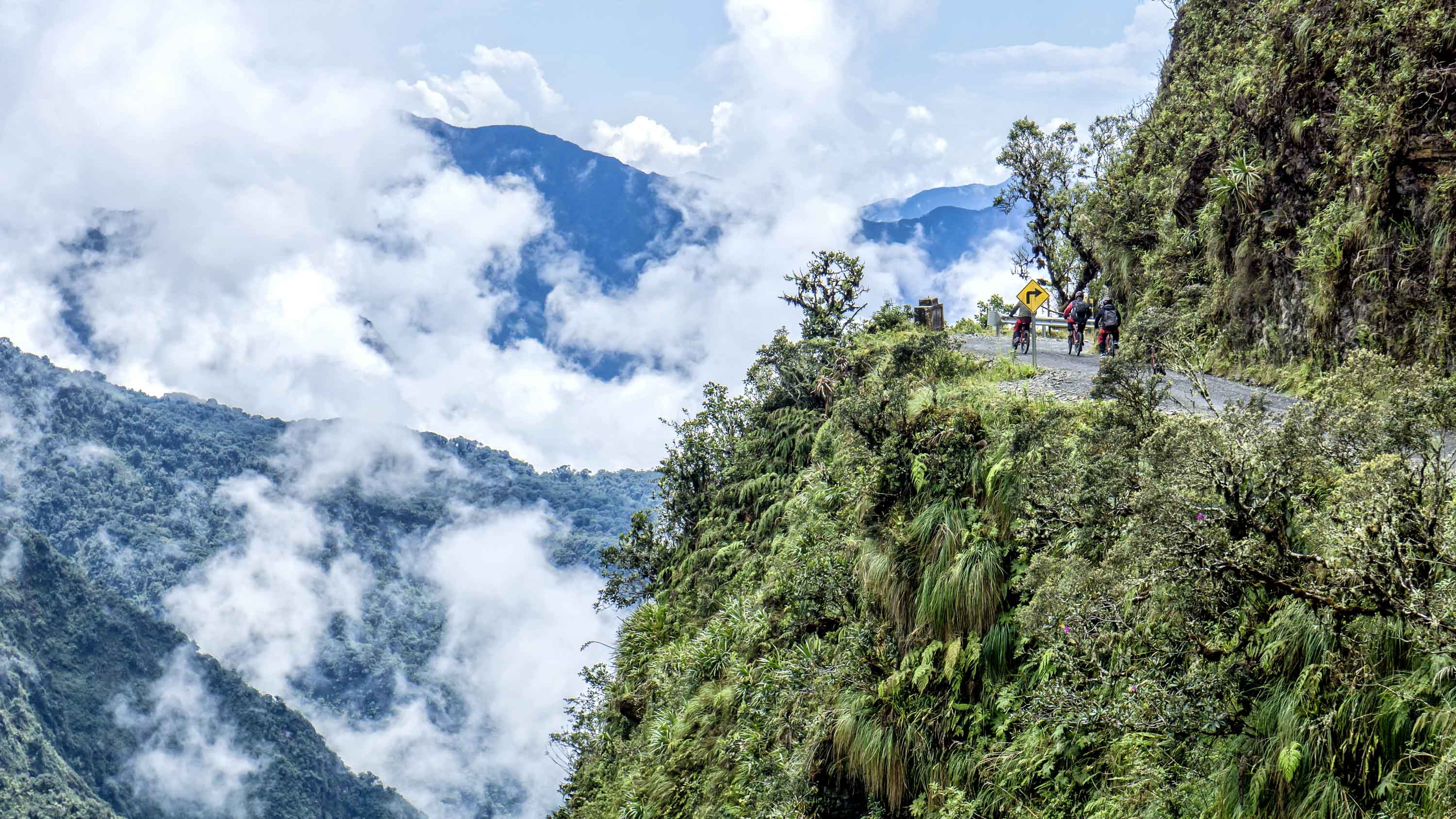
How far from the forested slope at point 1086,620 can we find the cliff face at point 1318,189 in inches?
101

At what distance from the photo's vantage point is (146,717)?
12662 centimetres

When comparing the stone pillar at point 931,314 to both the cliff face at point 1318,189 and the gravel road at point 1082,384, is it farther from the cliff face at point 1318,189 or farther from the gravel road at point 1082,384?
the cliff face at point 1318,189

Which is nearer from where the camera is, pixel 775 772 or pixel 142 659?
pixel 775 772

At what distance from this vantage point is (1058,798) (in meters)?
7.10

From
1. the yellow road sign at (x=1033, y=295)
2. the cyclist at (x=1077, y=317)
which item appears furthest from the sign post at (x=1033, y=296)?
the cyclist at (x=1077, y=317)

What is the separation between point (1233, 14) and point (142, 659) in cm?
14412

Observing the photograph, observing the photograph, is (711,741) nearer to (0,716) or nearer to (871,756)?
(871,756)

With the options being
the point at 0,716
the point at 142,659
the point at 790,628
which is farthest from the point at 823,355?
the point at 142,659

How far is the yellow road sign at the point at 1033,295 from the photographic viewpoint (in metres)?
17.2

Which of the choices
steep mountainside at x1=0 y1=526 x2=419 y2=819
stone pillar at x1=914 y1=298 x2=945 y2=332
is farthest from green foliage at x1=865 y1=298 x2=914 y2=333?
steep mountainside at x1=0 y1=526 x2=419 y2=819

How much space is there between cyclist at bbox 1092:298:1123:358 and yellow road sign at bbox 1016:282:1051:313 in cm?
138

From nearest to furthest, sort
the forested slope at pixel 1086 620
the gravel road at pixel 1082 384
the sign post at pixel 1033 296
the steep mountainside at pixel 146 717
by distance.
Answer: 1. the forested slope at pixel 1086 620
2. the gravel road at pixel 1082 384
3. the sign post at pixel 1033 296
4. the steep mountainside at pixel 146 717

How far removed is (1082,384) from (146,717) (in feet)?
459

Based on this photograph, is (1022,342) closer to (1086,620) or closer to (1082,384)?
(1082,384)
